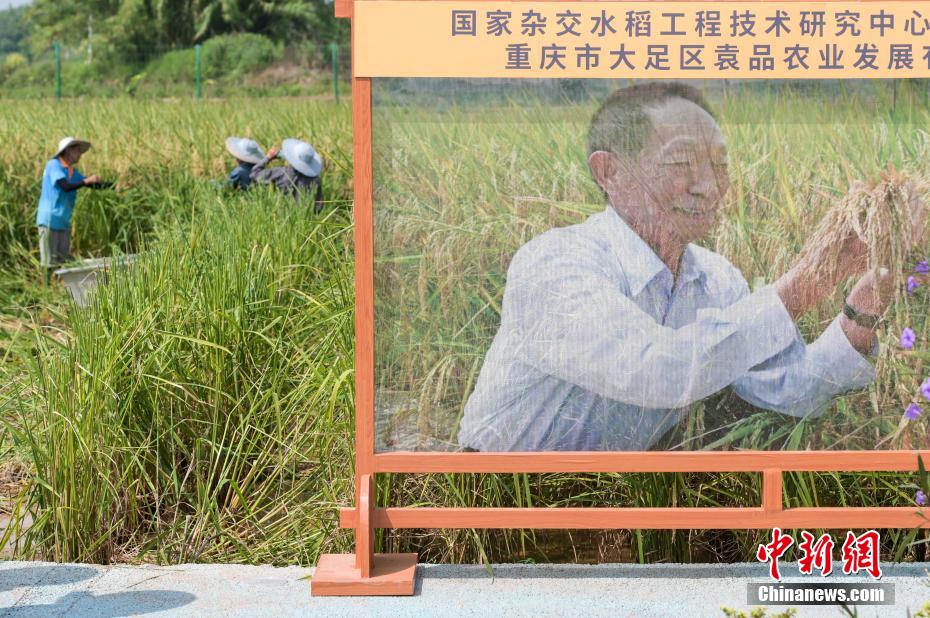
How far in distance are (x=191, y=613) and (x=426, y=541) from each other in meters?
0.93

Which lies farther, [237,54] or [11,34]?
[11,34]

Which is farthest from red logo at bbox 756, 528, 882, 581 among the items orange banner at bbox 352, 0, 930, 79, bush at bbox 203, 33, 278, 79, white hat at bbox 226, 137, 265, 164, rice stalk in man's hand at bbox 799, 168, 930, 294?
bush at bbox 203, 33, 278, 79

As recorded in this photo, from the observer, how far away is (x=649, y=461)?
351 centimetres

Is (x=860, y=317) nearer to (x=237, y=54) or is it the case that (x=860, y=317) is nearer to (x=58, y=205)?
(x=58, y=205)

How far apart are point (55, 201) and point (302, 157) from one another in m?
2.15

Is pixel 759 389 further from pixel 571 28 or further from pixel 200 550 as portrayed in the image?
pixel 200 550

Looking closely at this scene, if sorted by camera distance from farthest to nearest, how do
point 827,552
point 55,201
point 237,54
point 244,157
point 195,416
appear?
point 237,54, point 244,157, point 55,201, point 195,416, point 827,552

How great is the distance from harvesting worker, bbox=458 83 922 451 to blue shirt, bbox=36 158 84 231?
6638 millimetres

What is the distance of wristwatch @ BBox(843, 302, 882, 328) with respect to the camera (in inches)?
139

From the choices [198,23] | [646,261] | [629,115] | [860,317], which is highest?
[198,23]

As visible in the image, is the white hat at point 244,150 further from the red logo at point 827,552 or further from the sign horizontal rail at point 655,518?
the red logo at point 827,552

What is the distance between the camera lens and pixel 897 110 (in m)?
3.48

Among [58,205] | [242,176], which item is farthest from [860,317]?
[58,205]

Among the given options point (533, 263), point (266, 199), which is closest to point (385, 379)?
point (533, 263)
